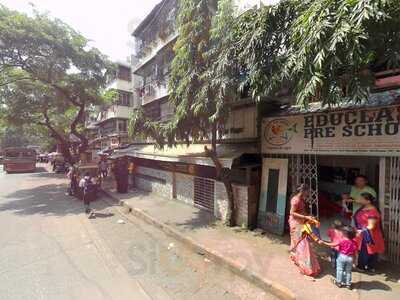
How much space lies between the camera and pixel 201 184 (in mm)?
9102

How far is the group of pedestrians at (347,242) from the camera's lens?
4.19m

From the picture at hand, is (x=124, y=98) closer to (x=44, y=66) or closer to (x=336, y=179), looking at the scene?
(x=44, y=66)

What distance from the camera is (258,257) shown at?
5273mm

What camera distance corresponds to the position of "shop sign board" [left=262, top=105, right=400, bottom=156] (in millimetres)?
4582

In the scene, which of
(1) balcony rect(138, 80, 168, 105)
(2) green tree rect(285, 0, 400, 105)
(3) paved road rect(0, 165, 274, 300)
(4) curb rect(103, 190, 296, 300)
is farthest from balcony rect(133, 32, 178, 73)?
(2) green tree rect(285, 0, 400, 105)

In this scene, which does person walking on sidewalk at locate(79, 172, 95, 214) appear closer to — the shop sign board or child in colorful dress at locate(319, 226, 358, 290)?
the shop sign board

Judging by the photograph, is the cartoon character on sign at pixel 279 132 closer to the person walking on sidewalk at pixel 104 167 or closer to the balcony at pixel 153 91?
the balcony at pixel 153 91

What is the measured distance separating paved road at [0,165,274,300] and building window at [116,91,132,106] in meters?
19.7

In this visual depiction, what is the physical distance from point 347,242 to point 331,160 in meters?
4.28

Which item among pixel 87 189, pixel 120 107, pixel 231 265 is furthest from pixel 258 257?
pixel 120 107

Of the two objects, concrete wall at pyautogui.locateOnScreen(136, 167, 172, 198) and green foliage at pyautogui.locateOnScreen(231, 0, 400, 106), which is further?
concrete wall at pyautogui.locateOnScreen(136, 167, 172, 198)

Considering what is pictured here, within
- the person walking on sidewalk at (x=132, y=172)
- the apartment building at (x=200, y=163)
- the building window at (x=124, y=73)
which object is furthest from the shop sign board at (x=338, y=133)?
the building window at (x=124, y=73)

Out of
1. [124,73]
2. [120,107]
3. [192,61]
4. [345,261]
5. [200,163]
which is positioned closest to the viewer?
[345,261]

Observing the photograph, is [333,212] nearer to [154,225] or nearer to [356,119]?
[356,119]
